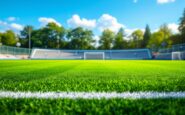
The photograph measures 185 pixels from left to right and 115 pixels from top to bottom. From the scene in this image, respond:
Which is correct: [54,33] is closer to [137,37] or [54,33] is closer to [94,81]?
[137,37]

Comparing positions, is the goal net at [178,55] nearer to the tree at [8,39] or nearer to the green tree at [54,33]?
the green tree at [54,33]

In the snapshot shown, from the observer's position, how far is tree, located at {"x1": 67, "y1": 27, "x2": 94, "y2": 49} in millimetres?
68688

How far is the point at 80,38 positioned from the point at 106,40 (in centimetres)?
879

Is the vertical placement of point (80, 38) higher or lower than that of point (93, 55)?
higher

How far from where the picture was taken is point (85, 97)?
2.49 m

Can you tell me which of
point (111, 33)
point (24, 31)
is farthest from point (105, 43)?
point (24, 31)

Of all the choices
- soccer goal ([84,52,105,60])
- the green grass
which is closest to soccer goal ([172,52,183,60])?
soccer goal ([84,52,105,60])

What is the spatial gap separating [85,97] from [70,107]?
50 centimetres

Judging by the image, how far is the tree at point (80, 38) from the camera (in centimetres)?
6869

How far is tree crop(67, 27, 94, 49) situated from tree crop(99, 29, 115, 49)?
3.43 meters

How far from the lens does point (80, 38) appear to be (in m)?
70.0

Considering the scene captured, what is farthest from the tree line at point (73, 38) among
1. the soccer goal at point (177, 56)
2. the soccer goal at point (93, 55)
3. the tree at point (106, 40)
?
the soccer goal at point (177, 56)

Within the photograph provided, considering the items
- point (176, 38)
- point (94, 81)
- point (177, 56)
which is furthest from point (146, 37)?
point (94, 81)

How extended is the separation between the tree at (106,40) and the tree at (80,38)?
343 cm
